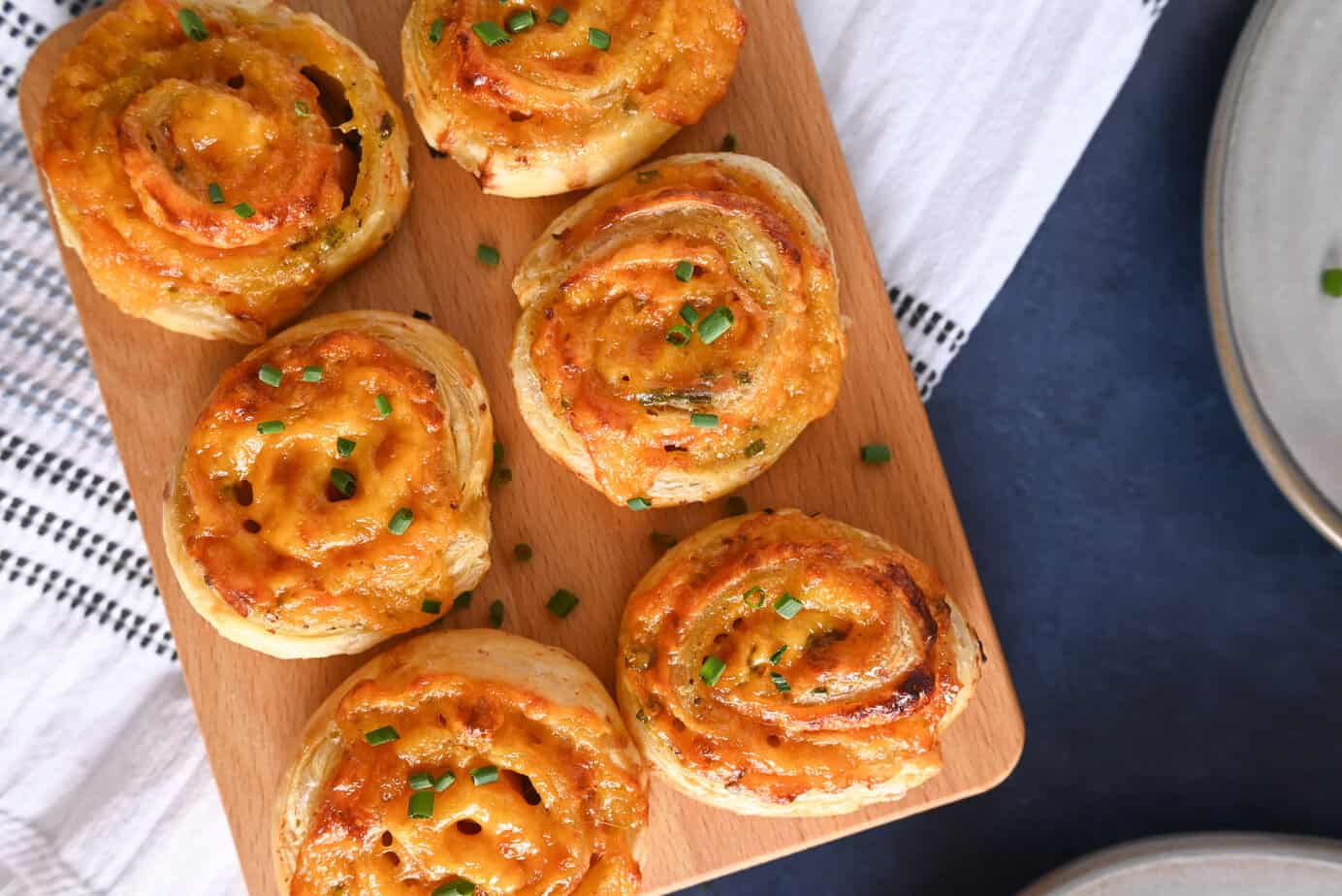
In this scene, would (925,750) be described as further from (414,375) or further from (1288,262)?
(1288,262)

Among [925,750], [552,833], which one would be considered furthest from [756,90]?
[552,833]

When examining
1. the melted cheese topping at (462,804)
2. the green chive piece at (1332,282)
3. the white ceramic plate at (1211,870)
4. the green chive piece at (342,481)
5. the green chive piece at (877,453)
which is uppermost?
the green chive piece at (1332,282)

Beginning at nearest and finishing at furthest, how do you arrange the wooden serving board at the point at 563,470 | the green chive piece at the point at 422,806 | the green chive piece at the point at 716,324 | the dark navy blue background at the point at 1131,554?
the green chive piece at the point at 422,806, the green chive piece at the point at 716,324, the wooden serving board at the point at 563,470, the dark navy blue background at the point at 1131,554

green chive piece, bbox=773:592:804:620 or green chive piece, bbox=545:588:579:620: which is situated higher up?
green chive piece, bbox=773:592:804:620

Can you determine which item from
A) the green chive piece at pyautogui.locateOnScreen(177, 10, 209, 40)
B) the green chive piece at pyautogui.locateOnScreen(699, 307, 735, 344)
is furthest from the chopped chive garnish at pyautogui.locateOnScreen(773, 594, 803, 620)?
the green chive piece at pyautogui.locateOnScreen(177, 10, 209, 40)

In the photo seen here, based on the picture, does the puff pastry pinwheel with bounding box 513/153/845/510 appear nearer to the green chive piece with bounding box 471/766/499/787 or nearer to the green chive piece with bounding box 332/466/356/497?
the green chive piece with bounding box 332/466/356/497

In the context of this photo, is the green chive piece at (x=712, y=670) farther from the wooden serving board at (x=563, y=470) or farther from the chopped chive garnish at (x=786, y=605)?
the wooden serving board at (x=563, y=470)

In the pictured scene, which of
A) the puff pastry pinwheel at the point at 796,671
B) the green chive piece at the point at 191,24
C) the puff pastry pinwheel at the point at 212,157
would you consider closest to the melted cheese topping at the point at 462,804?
the puff pastry pinwheel at the point at 796,671

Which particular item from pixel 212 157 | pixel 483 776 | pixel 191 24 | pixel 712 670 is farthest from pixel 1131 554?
pixel 191 24
